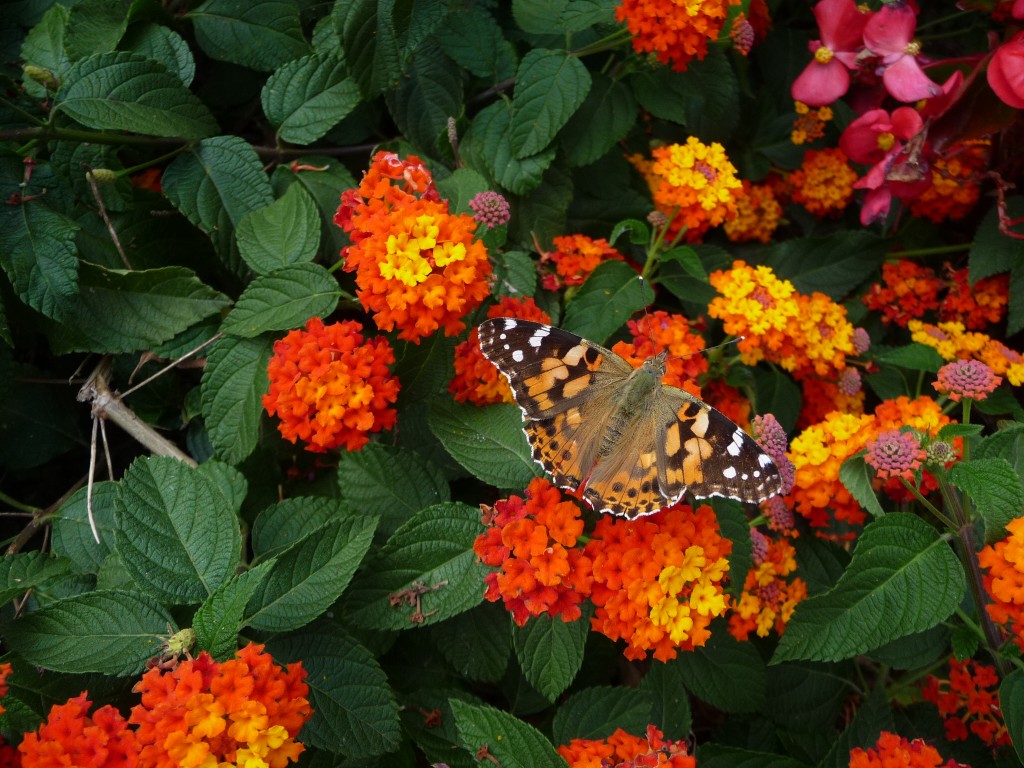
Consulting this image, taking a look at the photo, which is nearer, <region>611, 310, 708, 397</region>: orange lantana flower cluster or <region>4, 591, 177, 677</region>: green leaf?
<region>4, 591, 177, 677</region>: green leaf

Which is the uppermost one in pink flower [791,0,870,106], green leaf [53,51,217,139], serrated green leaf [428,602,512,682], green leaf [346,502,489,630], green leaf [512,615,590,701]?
green leaf [53,51,217,139]

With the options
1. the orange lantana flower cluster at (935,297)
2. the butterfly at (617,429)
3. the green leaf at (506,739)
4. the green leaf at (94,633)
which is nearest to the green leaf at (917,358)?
the orange lantana flower cluster at (935,297)

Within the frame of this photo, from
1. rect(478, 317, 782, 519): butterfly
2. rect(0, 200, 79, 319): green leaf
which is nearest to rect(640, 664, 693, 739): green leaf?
rect(478, 317, 782, 519): butterfly

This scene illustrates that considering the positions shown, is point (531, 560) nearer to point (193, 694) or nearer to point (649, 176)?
point (193, 694)

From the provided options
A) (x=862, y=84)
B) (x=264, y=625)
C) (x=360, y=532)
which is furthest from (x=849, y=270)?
(x=264, y=625)

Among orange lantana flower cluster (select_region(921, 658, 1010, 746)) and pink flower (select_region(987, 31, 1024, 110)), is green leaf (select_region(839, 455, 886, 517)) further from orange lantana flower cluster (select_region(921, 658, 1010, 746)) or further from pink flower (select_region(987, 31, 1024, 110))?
pink flower (select_region(987, 31, 1024, 110))

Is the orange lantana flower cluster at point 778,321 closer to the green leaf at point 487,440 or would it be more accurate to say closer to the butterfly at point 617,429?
the butterfly at point 617,429
